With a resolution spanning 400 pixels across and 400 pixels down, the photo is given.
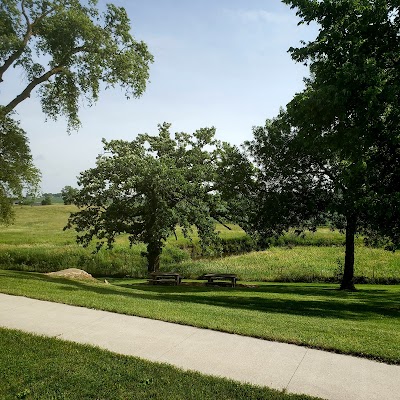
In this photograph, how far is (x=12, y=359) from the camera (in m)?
7.17

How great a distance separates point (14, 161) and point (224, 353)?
16256 millimetres

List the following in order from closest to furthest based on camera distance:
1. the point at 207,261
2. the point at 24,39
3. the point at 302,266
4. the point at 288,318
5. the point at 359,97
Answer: the point at 288,318 → the point at 359,97 → the point at 24,39 → the point at 302,266 → the point at 207,261

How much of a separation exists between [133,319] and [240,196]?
673 inches

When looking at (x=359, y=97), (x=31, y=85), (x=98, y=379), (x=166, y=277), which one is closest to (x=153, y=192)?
(x=166, y=277)

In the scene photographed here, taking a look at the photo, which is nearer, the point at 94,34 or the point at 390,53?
the point at 390,53

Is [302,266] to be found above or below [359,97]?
below

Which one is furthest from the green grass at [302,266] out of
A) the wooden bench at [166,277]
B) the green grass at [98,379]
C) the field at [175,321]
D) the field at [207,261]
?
the green grass at [98,379]

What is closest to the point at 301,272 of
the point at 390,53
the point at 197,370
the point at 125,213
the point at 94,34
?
the point at 125,213

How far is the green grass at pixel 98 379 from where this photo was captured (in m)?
5.95

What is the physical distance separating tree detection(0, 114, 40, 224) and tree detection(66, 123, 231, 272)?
7006mm

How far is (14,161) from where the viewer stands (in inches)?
766

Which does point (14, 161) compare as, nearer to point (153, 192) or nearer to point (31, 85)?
point (31, 85)

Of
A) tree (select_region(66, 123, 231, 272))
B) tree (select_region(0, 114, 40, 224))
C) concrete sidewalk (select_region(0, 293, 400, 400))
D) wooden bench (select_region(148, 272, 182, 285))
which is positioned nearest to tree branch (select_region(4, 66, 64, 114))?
tree (select_region(0, 114, 40, 224))

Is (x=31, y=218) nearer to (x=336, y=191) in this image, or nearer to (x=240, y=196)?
(x=240, y=196)
